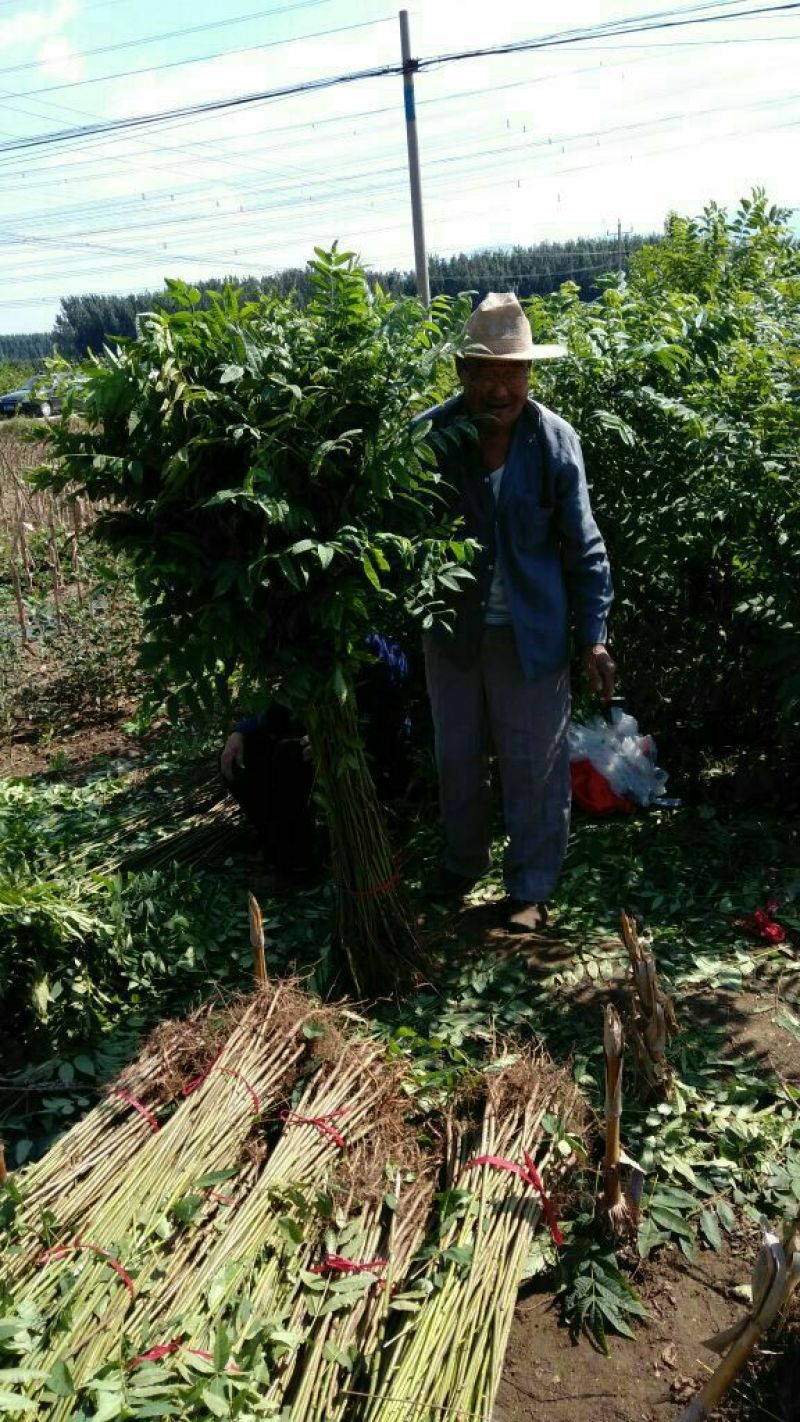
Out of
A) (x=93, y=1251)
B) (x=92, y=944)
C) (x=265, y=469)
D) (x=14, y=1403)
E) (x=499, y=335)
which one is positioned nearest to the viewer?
(x=14, y=1403)

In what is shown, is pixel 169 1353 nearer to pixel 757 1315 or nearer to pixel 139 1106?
pixel 139 1106

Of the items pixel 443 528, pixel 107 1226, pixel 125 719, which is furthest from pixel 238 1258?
pixel 125 719

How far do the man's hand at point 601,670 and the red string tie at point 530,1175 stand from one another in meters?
1.59

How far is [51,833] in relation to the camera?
475 centimetres

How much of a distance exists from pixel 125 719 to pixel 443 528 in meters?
3.59

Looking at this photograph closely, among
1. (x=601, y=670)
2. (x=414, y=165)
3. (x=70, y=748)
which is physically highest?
(x=414, y=165)

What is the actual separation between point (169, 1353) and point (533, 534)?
2.47 m

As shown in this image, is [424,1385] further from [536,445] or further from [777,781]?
[777,781]

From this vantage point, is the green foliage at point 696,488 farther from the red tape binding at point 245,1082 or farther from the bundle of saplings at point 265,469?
the red tape binding at point 245,1082

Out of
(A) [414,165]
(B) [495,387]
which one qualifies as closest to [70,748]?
(B) [495,387]

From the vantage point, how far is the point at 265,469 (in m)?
2.77

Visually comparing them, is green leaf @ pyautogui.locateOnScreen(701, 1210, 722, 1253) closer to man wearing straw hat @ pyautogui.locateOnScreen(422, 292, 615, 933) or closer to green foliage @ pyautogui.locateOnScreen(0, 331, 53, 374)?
man wearing straw hat @ pyautogui.locateOnScreen(422, 292, 615, 933)

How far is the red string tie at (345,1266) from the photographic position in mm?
2311

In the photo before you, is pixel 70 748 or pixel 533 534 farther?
pixel 70 748
